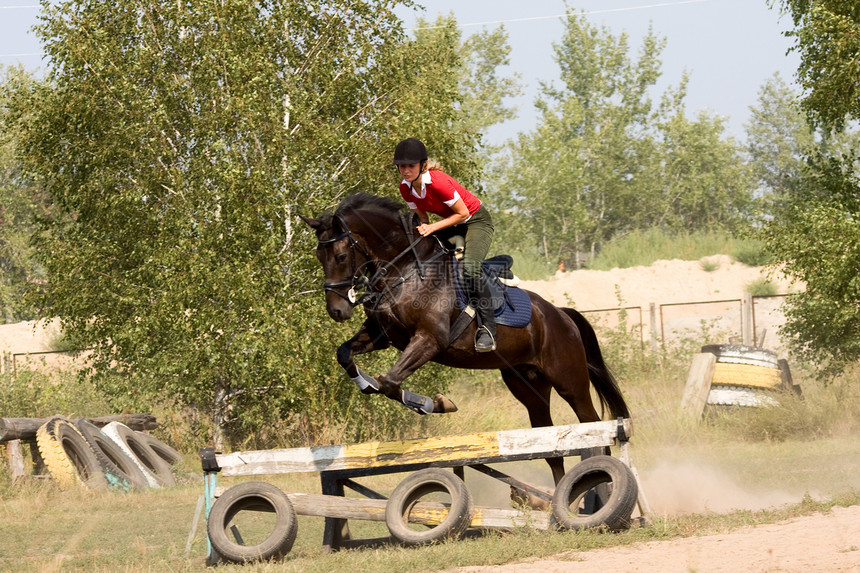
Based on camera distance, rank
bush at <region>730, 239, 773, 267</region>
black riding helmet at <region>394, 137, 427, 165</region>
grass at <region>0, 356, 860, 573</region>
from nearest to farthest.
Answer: grass at <region>0, 356, 860, 573</region>, black riding helmet at <region>394, 137, 427, 165</region>, bush at <region>730, 239, 773, 267</region>

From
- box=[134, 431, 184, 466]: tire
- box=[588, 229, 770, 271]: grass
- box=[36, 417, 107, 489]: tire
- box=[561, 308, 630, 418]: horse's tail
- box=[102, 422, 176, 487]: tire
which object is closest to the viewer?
box=[561, 308, 630, 418]: horse's tail

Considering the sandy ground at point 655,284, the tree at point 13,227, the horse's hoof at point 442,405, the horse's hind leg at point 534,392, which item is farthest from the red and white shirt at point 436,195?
the sandy ground at point 655,284

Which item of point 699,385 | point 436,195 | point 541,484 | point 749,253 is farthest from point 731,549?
point 749,253

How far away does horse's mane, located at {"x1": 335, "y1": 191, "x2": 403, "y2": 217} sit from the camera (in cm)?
733

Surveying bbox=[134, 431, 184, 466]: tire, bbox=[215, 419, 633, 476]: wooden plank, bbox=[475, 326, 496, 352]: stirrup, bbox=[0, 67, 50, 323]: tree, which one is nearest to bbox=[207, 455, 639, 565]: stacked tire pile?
bbox=[215, 419, 633, 476]: wooden plank

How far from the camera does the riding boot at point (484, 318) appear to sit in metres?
7.45

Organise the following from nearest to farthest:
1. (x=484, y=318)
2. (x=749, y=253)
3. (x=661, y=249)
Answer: (x=484, y=318) < (x=749, y=253) < (x=661, y=249)

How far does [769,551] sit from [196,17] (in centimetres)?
1137

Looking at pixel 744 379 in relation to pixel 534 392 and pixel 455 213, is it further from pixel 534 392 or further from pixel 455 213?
pixel 455 213

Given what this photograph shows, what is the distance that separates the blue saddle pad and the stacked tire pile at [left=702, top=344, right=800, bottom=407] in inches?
324

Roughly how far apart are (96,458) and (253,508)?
17.7 ft

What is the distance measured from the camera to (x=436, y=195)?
740 cm

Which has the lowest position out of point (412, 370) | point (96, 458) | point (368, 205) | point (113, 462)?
point (113, 462)

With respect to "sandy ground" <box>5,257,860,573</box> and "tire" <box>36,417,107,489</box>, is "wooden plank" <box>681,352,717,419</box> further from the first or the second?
"tire" <box>36,417,107,489</box>
